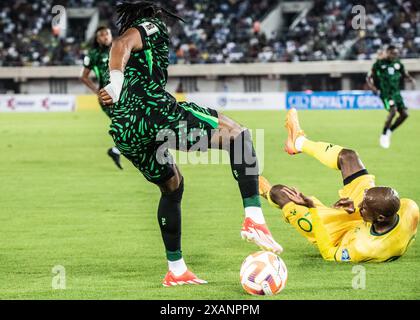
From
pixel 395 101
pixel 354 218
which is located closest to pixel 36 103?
pixel 395 101

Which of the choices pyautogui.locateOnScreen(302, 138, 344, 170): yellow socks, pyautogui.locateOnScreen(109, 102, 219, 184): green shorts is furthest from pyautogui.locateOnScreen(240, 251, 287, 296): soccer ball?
pyautogui.locateOnScreen(302, 138, 344, 170): yellow socks

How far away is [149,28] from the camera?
21.9 ft

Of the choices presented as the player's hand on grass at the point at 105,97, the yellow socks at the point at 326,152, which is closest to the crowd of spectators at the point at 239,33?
the yellow socks at the point at 326,152

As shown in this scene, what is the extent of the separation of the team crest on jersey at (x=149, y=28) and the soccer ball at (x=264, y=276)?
75.3 inches

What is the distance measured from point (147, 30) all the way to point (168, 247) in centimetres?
175

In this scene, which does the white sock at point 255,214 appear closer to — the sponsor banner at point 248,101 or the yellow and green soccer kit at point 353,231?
the yellow and green soccer kit at point 353,231

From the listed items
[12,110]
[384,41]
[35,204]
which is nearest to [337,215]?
[35,204]

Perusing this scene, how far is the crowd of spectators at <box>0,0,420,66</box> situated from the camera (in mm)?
49312

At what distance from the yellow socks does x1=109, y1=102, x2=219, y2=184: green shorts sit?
2.03 meters

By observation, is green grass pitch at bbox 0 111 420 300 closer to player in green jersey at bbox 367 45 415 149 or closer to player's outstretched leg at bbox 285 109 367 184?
player's outstretched leg at bbox 285 109 367 184

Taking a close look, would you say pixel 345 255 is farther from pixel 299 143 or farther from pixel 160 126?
pixel 160 126

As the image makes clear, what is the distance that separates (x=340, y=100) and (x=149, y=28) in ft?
113

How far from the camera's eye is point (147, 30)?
6.65 m
